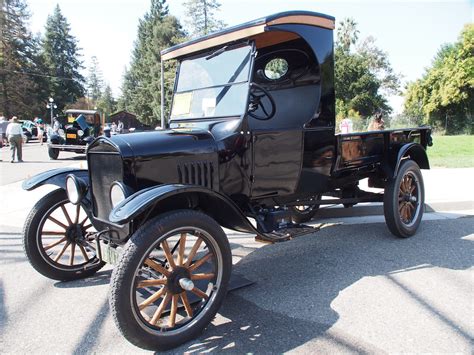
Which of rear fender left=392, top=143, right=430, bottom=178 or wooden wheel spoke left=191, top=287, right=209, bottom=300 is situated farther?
rear fender left=392, top=143, right=430, bottom=178

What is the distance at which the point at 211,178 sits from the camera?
317 centimetres

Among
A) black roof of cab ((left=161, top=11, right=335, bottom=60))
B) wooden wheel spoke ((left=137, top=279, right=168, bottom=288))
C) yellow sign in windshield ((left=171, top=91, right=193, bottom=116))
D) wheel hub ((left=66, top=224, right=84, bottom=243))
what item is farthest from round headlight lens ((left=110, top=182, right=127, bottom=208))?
black roof of cab ((left=161, top=11, right=335, bottom=60))

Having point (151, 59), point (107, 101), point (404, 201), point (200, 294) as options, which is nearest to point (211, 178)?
point (200, 294)

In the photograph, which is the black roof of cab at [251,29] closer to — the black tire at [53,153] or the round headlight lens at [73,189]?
the round headlight lens at [73,189]

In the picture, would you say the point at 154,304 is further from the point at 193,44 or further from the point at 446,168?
the point at 446,168

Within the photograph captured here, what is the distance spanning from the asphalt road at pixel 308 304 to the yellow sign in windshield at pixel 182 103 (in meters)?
1.68

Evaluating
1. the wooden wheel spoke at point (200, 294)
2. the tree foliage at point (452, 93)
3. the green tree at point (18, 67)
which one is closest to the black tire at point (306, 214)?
the wooden wheel spoke at point (200, 294)

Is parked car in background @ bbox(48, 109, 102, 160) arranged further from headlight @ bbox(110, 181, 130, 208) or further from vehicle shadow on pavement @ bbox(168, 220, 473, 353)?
headlight @ bbox(110, 181, 130, 208)

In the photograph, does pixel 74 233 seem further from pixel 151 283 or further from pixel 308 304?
pixel 308 304

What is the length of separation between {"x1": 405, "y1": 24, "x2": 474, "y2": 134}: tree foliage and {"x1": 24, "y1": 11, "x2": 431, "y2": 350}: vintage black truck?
35.2 meters

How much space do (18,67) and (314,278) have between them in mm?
57260

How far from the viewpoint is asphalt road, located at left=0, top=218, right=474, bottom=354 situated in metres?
2.51

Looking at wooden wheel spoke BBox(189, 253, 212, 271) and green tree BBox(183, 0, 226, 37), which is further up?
green tree BBox(183, 0, 226, 37)

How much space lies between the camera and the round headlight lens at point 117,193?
2.78m
